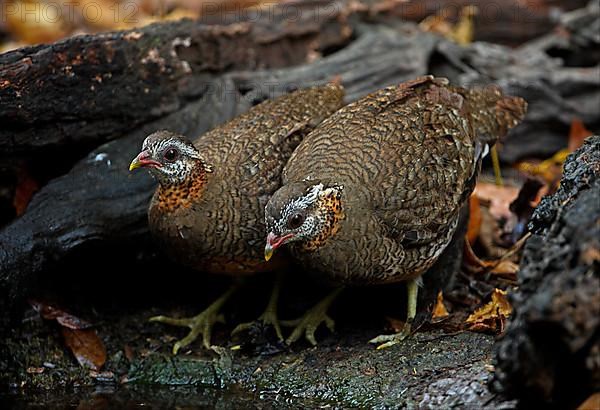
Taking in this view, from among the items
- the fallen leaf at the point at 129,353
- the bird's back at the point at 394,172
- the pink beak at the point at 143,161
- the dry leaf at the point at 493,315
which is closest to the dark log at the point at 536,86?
the bird's back at the point at 394,172

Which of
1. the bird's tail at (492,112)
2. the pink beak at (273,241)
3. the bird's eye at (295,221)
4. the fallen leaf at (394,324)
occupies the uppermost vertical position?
the bird's tail at (492,112)

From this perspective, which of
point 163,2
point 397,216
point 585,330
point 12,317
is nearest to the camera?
point 585,330

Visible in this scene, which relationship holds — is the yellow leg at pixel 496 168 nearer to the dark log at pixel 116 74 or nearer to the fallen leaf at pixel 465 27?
the dark log at pixel 116 74

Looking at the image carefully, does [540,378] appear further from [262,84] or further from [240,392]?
[262,84]

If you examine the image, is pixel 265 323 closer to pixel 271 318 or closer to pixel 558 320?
pixel 271 318

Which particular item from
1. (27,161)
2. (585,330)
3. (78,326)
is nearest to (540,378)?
(585,330)

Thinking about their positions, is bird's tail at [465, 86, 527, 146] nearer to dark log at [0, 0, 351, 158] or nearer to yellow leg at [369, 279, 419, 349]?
yellow leg at [369, 279, 419, 349]

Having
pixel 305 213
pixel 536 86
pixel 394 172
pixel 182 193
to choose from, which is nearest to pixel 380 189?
pixel 394 172
